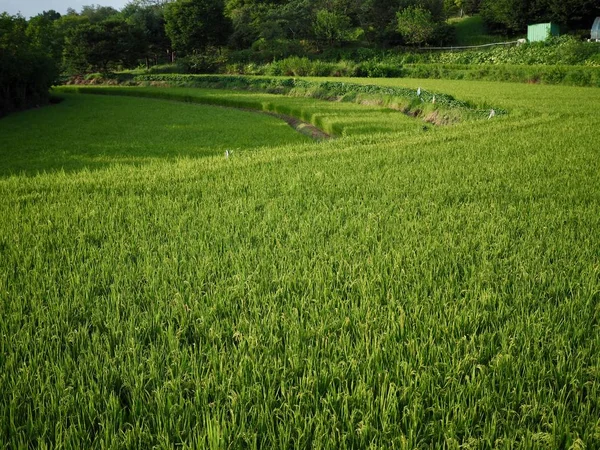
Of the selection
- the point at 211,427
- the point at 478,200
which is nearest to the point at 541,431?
the point at 211,427

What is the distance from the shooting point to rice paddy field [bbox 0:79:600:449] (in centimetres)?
167

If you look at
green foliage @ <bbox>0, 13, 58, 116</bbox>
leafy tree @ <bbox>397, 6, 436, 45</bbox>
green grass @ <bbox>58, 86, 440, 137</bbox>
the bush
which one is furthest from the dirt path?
leafy tree @ <bbox>397, 6, 436, 45</bbox>

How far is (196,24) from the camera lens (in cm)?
5144

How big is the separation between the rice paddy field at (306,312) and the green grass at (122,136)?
422cm

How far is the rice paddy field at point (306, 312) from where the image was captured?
1.67 metres

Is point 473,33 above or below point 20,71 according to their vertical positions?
above

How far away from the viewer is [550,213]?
4266mm

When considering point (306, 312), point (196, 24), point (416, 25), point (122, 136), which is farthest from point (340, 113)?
point (196, 24)

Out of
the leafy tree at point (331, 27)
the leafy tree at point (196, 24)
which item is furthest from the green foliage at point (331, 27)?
the leafy tree at point (196, 24)

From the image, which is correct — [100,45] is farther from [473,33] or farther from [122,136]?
[473,33]

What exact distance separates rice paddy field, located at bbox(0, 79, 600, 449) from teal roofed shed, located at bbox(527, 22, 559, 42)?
43.7 m

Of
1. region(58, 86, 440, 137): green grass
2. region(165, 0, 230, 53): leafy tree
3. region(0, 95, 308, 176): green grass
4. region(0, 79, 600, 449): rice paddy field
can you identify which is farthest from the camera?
region(165, 0, 230, 53): leafy tree

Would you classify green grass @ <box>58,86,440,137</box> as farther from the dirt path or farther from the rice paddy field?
the rice paddy field

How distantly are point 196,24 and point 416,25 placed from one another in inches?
919
